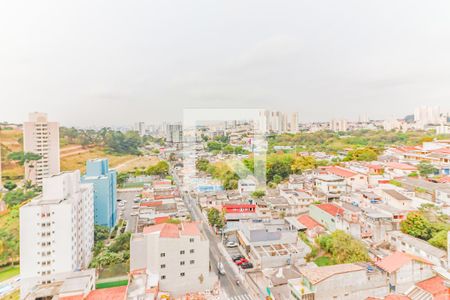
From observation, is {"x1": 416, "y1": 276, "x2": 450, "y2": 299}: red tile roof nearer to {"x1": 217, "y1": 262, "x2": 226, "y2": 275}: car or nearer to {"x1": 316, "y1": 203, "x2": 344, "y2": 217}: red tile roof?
{"x1": 316, "y1": 203, "x2": 344, "y2": 217}: red tile roof

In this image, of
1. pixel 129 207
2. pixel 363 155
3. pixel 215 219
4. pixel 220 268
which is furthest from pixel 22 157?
pixel 363 155

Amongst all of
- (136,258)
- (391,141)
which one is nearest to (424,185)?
(136,258)

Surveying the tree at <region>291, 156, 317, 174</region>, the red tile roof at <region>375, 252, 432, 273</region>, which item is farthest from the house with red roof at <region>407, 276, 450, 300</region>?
the tree at <region>291, 156, 317, 174</region>

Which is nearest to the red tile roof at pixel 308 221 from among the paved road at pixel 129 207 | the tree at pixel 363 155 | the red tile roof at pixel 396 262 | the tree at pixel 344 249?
the tree at pixel 344 249

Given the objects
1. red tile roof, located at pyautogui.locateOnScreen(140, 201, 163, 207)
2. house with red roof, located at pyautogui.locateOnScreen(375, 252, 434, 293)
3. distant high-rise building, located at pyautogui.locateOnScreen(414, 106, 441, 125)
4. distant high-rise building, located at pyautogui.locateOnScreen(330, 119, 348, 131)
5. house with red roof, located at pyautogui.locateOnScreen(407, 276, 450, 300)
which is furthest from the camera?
distant high-rise building, located at pyautogui.locateOnScreen(330, 119, 348, 131)

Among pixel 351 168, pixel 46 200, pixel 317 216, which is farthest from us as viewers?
pixel 351 168

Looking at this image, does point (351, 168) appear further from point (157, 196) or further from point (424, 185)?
point (157, 196)

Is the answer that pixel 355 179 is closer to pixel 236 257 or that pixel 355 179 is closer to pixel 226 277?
pixel 236 257
